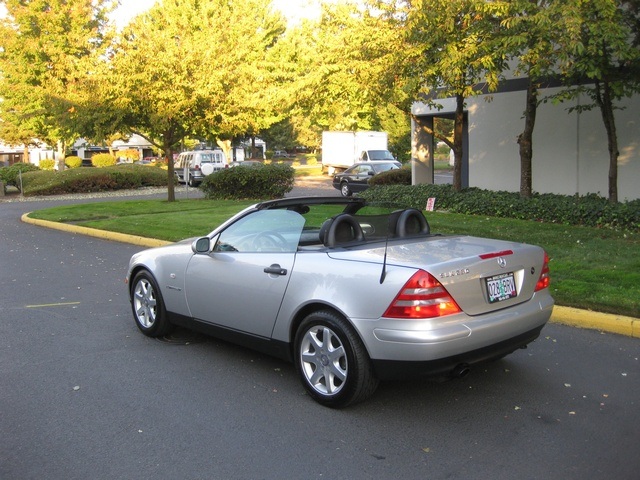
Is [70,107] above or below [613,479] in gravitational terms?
above

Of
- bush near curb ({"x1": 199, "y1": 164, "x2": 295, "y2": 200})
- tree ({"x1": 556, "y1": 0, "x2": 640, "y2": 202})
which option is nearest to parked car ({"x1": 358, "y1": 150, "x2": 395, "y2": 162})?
bush near curb ({"x1": 199, "y1": 164, "x2": 295, "y2": 200})

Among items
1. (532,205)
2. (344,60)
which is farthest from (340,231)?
(344,60)

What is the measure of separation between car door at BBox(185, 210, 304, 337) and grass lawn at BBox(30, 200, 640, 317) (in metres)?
3.56

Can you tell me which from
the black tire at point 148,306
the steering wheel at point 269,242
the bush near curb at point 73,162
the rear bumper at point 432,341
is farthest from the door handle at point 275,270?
the bush near curb at point 73,162

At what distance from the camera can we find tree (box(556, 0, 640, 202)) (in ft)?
36.0

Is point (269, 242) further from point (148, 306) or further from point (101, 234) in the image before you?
point (101, 234)

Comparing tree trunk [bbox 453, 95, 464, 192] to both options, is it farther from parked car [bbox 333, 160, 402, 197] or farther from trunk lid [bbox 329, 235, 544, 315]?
trunk lid [bbox 329, 235, 544, 315]

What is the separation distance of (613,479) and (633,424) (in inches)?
34.0

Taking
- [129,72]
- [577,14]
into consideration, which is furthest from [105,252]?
[577,14]

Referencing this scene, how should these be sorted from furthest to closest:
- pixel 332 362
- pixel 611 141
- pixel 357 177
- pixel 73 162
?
pixel 73 162 < pixel 357 177 < pixel 611 141 < pixel 332 362

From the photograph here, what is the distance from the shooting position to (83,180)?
3238cm

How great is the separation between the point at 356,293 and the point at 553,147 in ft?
44.5

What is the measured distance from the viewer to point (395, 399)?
474cm

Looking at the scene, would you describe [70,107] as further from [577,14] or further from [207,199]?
[577,14]
